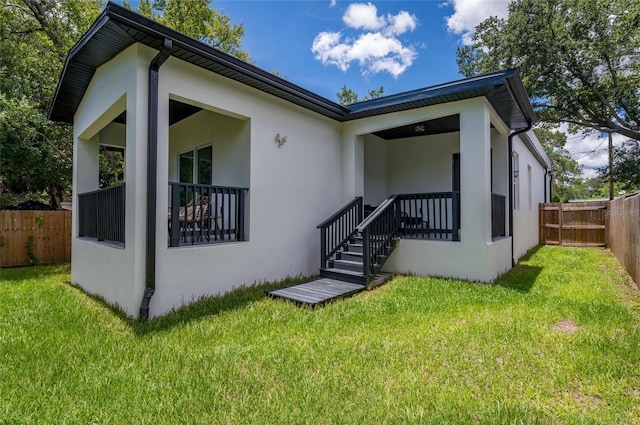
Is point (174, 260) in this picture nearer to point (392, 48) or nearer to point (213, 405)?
point (213, 405)

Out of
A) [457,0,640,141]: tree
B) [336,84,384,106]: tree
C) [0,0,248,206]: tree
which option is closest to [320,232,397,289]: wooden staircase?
[0,0,248,206]: tree

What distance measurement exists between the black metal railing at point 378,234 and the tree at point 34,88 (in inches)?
371

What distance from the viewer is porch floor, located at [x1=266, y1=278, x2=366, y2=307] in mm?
4867

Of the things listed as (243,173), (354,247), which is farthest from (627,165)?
(243,173)

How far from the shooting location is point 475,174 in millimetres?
6090

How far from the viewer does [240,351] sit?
10.5 feet

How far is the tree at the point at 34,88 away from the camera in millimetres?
8914

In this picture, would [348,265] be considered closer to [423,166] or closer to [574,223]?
[423,166]

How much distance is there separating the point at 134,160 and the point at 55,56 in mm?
10491

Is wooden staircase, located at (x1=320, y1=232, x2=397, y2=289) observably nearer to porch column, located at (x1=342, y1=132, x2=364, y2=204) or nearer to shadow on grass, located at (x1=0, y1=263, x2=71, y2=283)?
porch column, located at (x1=342, y1=132, x2=364, y2=204)

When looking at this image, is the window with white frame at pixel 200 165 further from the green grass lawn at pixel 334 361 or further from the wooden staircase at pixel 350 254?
the green grass lawn at pixel 334 361

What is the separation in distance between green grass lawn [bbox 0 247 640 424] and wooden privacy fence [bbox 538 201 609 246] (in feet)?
28.0

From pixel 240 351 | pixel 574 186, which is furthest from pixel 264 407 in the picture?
pixel 574 186

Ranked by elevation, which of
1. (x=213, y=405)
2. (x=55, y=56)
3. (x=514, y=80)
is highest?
(x=55, y=56)
